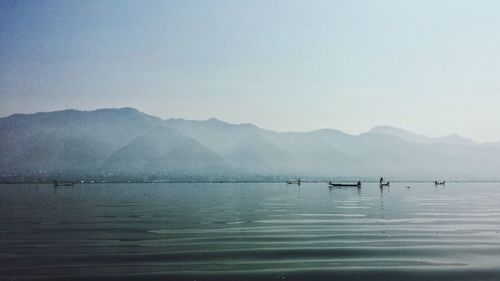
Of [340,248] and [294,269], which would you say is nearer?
[294,269]

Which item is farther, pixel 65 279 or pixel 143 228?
pixel 143 228

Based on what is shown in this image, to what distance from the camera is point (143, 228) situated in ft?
130

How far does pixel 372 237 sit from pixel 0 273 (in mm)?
24369

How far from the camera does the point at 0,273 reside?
2195 centimetres

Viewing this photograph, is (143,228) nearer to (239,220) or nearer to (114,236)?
(114,236)

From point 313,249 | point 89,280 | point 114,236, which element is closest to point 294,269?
point 313,249

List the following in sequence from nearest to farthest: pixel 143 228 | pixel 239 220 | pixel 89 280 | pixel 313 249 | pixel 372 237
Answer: pixel 89 280, pixel 313 249, pixel 372 237, pixel 143 228, pixel 239 220

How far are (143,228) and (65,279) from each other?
61.8ft

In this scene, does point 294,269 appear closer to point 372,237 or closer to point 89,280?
point 89,280

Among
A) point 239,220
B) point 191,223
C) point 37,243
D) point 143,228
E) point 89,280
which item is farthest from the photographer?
point 239,220

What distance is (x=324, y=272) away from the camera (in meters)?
22.3

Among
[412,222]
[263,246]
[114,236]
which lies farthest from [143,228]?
[412,222]

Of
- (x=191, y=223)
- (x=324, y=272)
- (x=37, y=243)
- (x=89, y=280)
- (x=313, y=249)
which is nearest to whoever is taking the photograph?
(x=89, y=280)

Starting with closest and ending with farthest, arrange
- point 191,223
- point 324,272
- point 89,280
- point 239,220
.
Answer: point 89,280 → point 324,272 → point 191,223 → point 239,220
